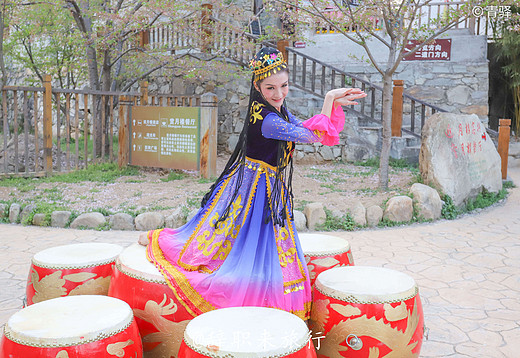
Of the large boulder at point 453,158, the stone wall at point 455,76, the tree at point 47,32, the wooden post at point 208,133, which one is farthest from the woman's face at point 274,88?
the stone wall at point 455,76

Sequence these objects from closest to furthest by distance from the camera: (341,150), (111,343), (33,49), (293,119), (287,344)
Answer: (287,344)
(111,343)
(293,119)
(341,150)
(33,49)

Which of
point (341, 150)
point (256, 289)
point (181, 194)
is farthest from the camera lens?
point (341, 150)

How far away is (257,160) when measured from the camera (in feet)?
8.36

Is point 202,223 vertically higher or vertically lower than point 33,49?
lower

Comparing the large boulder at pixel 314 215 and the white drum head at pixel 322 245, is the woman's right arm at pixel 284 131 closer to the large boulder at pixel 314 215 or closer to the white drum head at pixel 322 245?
the white drum head at pixel 322 245

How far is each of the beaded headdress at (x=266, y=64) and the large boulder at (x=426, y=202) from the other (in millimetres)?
4695

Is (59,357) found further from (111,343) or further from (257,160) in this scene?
(257,160)

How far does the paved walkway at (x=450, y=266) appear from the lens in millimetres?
3285

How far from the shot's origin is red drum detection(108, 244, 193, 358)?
2311 mm

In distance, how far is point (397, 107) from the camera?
404 inches

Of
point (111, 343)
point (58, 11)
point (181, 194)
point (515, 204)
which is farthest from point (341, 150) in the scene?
point (111, 343)

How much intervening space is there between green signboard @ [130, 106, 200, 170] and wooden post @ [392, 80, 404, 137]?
4124 mm

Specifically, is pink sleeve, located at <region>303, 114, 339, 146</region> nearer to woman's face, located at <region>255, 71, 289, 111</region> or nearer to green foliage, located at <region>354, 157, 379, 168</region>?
woman's face, located at <region>255, 71, 289, 111</region>

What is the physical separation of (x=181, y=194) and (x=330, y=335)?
5183mm
